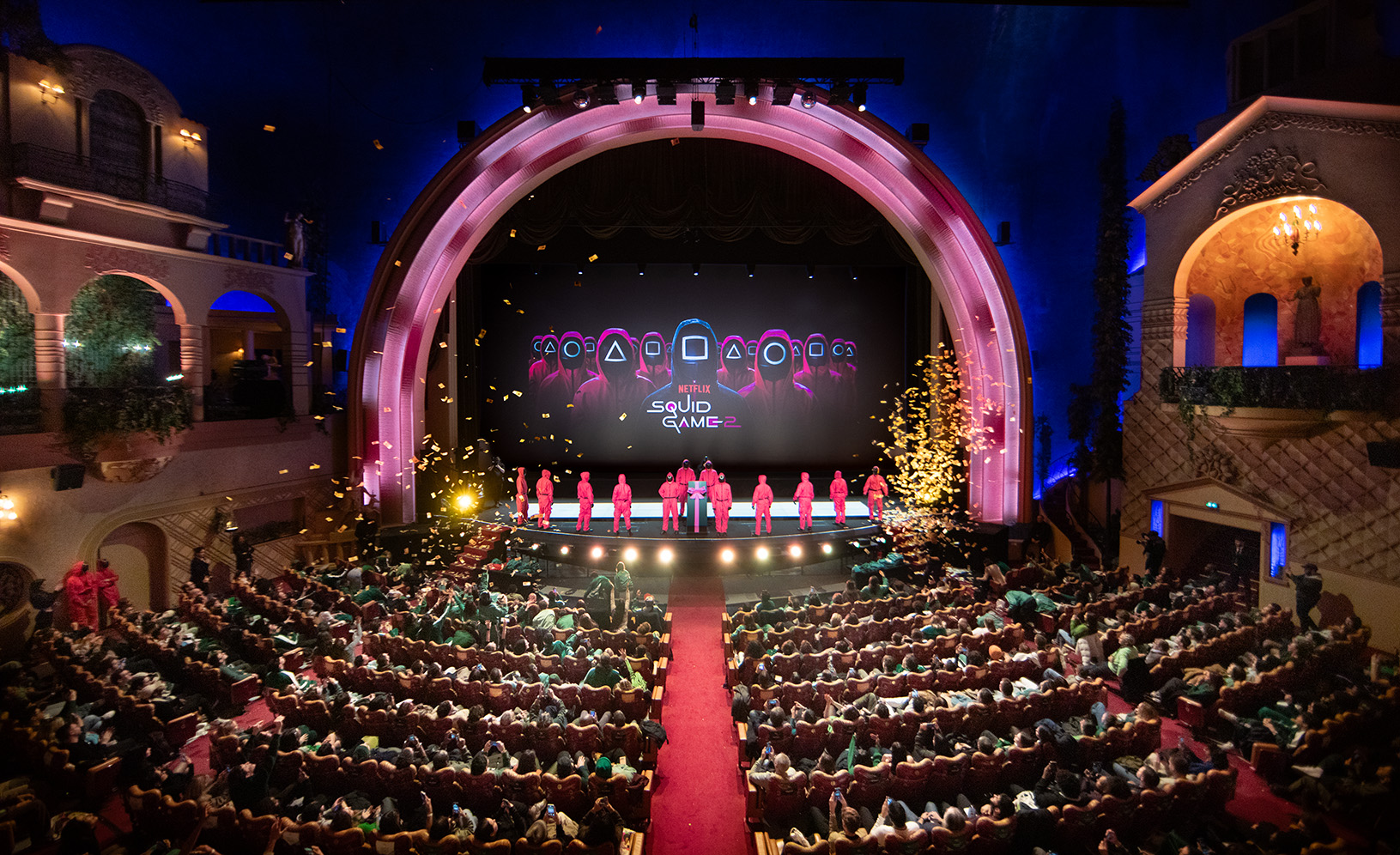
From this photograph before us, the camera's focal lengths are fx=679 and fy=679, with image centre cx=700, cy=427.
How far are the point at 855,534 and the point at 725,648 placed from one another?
5.07 m

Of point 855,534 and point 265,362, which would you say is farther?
point 265,362

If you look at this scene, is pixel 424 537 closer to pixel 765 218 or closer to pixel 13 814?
pixel 13 814

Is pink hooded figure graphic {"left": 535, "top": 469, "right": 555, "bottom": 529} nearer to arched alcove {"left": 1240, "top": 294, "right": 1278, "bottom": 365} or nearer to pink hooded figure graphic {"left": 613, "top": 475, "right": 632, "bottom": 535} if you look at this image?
pink hooded figure graphic {"left": 613, "top": 475, "right": 632, "bottom": 535}

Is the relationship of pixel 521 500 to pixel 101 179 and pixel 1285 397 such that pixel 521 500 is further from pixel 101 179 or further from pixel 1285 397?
pixel 1285 397

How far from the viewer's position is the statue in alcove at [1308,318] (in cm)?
1072

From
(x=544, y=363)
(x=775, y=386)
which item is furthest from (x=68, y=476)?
(x=775, y=386)

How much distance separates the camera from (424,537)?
45.4 feet

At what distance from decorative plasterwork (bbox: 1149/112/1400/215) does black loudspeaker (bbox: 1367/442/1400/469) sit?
4219mm

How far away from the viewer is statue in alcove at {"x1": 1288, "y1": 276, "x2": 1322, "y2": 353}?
1072 cm

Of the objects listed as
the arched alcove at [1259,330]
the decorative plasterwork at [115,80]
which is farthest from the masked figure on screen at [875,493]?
the decorative plasterwork at [115,80]

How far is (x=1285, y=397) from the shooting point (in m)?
10.1

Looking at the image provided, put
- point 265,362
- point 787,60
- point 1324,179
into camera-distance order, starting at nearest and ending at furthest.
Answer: point 1324,179, point 787,60, point 265,362

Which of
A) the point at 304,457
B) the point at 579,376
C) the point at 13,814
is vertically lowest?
the point at 13,814

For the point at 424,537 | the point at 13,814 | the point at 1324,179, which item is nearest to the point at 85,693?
the point at 13,814
